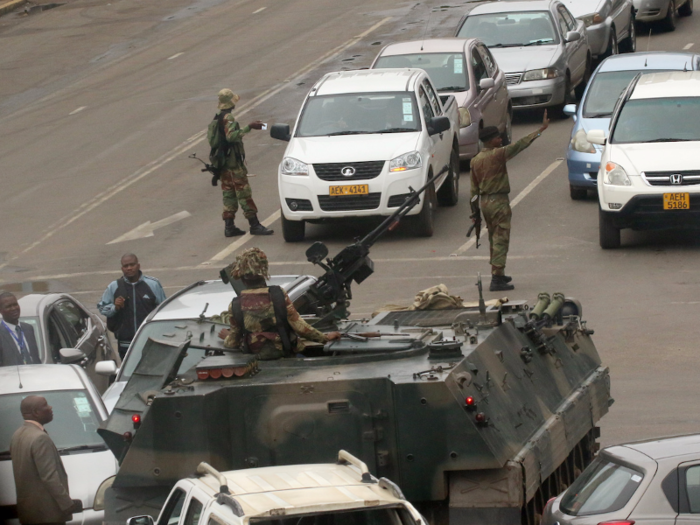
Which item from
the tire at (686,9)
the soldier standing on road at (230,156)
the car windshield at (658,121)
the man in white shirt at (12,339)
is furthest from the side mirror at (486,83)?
the tire at (686,9)

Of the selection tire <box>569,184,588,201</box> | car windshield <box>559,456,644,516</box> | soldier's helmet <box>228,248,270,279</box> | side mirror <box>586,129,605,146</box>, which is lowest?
tire <box>569,184,588,201</box>

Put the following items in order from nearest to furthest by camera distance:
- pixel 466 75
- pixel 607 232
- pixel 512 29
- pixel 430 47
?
pixel 607 232 → pixel 466 75 → pixel 430 47 → pixel 512 29

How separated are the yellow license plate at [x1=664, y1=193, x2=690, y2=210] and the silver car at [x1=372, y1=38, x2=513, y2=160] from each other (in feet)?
17.2

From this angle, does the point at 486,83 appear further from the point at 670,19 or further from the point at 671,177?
the point at 670,19

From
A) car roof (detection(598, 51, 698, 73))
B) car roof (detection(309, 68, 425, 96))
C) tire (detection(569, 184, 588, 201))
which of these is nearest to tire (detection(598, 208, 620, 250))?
tire (detection(569, 184, 588, 201))

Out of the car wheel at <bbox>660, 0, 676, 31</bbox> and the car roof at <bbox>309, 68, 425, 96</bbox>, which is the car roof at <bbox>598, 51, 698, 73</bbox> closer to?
the car roof at <bbox>309, 68, 425, 96</bbox>

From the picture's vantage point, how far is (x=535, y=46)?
2473cm

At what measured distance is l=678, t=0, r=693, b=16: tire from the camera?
1320 inches

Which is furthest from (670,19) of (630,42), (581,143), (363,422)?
(363,422)

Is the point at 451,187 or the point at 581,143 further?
the point at 451,187

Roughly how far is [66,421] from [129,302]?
2.60 m

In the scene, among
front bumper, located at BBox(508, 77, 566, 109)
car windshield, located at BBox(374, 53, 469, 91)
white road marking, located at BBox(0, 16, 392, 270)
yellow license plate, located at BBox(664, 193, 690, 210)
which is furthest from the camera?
front bumper, located at BBox(508, 77, 566, 109)

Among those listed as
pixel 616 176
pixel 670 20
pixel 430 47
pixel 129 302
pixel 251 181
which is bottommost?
pixel 670 20

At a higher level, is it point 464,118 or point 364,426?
point 364,426
